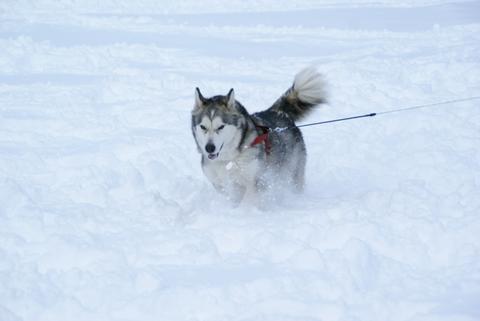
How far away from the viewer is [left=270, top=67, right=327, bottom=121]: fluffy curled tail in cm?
548

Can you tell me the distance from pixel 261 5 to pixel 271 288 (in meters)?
16.2

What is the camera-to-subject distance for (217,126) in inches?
181

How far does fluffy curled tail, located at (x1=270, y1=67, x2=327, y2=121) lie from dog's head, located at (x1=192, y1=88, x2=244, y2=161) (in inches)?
34.9

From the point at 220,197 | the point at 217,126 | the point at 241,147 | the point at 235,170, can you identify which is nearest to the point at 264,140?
the point at 241,147

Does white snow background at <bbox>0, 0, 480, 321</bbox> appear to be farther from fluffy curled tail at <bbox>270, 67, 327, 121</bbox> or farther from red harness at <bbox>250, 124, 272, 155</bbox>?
red harness at <bbox>250, 124, 272, 155</bbox>

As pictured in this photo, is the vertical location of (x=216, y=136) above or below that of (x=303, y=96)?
below

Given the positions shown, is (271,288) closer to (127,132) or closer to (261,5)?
(127,132)

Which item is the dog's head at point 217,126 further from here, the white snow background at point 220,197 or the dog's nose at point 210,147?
the white snow background at point 220,197

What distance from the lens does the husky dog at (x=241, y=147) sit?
462cm

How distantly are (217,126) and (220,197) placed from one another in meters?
0.77

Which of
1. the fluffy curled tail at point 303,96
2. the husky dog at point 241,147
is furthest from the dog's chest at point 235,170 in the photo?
the fluffy curled tail at point 303,96

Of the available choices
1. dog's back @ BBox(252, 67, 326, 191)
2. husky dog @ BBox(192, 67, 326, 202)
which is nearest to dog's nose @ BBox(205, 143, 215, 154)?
husky dog @ BBox(192, 67, 326, 202)

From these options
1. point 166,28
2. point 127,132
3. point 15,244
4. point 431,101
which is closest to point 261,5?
point 166,28

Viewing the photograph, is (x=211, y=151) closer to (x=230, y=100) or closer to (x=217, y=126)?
(x=217, y=126)
